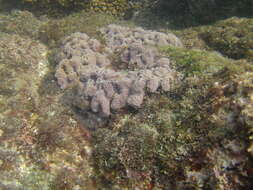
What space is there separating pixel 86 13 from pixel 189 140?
6.93 m

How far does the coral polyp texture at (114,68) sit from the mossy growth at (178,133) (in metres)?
0.32

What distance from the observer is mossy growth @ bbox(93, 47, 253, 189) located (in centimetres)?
331

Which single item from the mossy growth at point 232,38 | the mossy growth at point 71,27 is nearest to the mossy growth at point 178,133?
the mossy growth at point 232,38

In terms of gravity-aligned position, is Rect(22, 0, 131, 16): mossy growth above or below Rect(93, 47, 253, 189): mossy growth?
above

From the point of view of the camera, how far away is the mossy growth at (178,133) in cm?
331

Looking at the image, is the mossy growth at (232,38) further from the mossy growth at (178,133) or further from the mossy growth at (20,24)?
the mossy growth at (20,24)

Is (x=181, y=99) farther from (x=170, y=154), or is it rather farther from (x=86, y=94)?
(x=86, y=94)

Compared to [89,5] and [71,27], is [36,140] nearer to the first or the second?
[71,27]

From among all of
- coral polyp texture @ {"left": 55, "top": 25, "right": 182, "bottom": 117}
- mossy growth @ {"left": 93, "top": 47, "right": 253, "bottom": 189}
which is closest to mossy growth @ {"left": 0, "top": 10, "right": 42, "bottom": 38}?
coral polyp texture @ {"left": 55, "top": 25, "right": 182, "bottom": 117}

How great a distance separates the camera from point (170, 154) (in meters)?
3.77

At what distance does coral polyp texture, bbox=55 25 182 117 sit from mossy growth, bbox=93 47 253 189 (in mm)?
324

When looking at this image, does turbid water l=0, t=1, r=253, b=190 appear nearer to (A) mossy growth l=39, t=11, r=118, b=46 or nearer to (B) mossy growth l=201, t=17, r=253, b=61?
(B) mossy growth l=201, t=17, r=253, b=61

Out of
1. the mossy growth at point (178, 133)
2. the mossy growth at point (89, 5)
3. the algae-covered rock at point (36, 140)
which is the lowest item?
the algae-covered rock at point (36, 140)

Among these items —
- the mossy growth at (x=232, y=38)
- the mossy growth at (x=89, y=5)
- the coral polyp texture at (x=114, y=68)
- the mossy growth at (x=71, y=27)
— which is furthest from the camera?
the mossy growth at (x=89, y=5)
